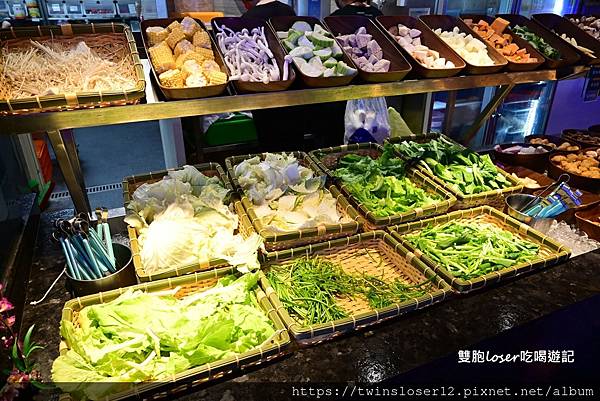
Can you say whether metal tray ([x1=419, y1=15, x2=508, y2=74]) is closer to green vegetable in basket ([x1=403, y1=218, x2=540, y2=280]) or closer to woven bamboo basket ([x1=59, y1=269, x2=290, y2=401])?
green vegetable in basket ([x1=403, y1=218, x2=540, y2=280])

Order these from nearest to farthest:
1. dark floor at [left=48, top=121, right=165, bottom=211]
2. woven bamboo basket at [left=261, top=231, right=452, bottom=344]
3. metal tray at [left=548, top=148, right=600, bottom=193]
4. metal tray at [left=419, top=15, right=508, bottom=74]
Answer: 1. woven bamboo basket at [left=261, top=231, right=452, bottom=344]
2. metal tray at [left=419, top=15, right=508, bottom=74]
3. metal tray at [left=548, top=148, right=600, bottom=193]
4. dark floor at [left=48, top=121, right=165, bottom=211]

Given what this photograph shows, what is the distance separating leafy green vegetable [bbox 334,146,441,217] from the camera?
98.4 inches

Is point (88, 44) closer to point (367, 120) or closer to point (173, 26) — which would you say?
point (173, 26)

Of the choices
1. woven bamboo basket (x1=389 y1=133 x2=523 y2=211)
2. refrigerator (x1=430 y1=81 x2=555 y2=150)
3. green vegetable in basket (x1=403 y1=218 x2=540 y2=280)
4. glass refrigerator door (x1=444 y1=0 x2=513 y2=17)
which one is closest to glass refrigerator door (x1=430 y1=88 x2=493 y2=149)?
refrigerator (x1=430 y1=81 x2=555 y2=150)

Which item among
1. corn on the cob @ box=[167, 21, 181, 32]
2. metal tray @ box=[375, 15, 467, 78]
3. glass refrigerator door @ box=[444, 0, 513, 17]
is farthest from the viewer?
glass refrigerator door @ box=[444, 0, 513, 17]

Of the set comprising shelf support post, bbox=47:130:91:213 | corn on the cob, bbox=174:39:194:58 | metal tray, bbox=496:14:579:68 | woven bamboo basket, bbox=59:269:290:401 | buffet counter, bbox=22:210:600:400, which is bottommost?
buffet counter, bbox=22:210:600:400

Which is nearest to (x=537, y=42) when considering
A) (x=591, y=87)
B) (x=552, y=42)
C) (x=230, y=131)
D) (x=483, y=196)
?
(x=552, y=42)

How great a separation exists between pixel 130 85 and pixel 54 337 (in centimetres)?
112

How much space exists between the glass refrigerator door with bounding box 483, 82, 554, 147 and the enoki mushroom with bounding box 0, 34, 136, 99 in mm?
5947

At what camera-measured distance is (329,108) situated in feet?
14.2

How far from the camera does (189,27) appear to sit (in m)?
2.19

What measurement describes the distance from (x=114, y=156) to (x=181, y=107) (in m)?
5.37

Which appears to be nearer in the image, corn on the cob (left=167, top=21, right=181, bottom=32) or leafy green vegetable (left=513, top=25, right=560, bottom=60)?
corn on the cob (left=167, top=21, right=181, bottom=32)

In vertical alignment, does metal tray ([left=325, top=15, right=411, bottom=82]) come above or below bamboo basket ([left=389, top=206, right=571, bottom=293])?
above
